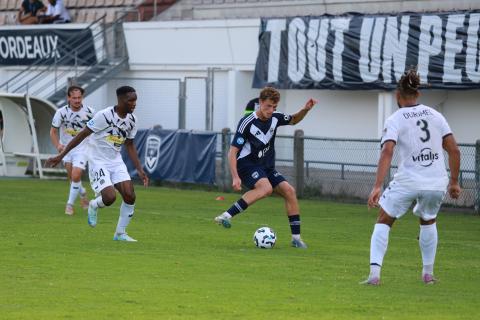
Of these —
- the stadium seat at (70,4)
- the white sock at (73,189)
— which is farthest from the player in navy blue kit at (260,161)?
the stadium seat at (70,4)

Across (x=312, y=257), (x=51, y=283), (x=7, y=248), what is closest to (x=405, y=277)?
(x=312, y=257)

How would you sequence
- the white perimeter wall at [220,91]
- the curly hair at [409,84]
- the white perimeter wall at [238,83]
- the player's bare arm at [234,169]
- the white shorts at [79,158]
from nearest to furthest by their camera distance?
the curly hair at [409,84] < the player's bare arm at [234,169] < the white shorts at [79,158] < the white perimeter wall at [238,83] < the white perimeter wall at [220,91]

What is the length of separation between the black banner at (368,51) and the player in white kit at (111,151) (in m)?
11.4

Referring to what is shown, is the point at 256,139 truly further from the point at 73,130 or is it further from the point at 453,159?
the point at 73,130

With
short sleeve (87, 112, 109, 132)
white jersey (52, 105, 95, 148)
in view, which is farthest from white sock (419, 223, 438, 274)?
white jersey (52, 105, 95, 148)

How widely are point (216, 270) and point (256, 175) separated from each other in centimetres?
279

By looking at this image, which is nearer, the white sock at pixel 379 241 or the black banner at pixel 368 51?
the white sock at pixel 379 241

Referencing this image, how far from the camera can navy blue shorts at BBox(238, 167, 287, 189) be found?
49.4 feet

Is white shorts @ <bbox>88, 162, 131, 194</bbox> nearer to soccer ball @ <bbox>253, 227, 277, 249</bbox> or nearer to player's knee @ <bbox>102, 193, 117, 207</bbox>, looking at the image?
player's knee @ <bbox>102, 193, 117, 207</bbox>

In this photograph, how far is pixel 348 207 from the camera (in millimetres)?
23406

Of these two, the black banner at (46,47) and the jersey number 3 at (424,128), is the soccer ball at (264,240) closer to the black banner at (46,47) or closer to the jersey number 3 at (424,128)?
the jersey number 3 at (424,128)

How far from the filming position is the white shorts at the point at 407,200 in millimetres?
11133

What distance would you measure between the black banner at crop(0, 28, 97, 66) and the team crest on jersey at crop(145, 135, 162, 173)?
19.9 feet

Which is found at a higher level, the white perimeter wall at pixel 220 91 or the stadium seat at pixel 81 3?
the stadium seat at pixel 81 3
